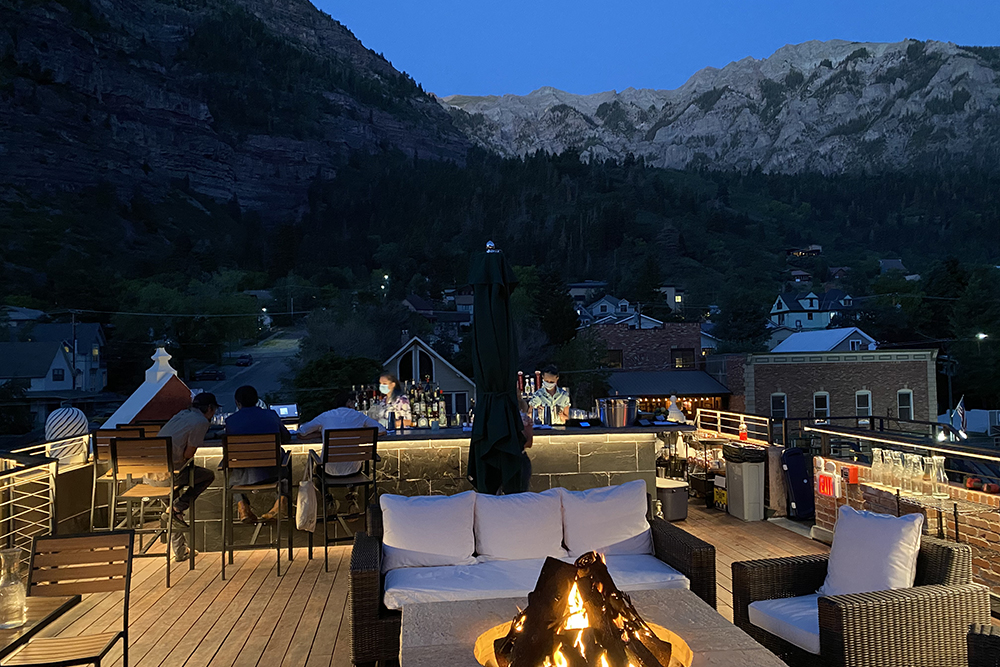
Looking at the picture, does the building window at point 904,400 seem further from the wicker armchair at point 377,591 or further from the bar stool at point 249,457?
the bar stool at point 249,457

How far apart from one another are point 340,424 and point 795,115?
132737 millimetres

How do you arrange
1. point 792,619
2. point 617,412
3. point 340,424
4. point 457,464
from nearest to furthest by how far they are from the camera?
point 792,619 < point 340,424 < point 617,412 < point 457,464

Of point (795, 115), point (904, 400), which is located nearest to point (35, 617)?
point (904, 400)

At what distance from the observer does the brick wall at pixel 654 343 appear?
1355 inches

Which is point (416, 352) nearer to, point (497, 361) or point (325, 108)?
point (497, 361)

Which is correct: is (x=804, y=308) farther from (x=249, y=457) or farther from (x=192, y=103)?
(x=192, y=103)

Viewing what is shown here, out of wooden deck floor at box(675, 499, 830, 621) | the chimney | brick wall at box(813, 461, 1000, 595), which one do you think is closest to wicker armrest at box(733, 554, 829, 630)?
brick wall at box(813, 461, 1000, 595)

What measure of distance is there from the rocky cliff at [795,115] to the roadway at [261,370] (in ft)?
175

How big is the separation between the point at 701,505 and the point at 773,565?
5111 mm

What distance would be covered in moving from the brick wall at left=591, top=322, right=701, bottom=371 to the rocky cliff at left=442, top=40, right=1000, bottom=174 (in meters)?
65.3

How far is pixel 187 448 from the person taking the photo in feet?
18.2

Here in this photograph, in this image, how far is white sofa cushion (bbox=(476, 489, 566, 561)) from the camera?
402 centimetres

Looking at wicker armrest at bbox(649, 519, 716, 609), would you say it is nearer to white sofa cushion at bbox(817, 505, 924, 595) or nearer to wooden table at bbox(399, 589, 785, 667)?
white sofa cushion at bbox(817, 505, 924, 595)

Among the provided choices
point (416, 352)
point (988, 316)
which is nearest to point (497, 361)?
point (416, 352)
